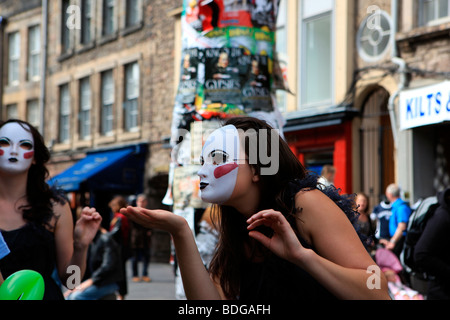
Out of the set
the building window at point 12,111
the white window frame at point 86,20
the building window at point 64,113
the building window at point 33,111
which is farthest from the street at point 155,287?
the building window at point 12,111

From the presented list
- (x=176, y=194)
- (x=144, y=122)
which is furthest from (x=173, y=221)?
(x=144, y=122)

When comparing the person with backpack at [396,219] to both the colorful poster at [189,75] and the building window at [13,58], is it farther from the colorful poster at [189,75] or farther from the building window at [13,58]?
the building window at [13,58]

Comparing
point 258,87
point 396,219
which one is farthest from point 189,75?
point 396,219

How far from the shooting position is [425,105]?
1059 centimetres

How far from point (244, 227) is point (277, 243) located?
0.49 m

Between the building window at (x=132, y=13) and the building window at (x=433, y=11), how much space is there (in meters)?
10.1

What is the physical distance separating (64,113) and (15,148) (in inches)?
802

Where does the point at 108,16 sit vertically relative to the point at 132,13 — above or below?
above

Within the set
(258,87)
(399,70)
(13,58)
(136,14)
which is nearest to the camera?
(258,87)

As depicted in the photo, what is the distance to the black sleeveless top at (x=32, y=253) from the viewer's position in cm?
339

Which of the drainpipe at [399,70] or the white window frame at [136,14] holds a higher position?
the white window frame at [136,14]

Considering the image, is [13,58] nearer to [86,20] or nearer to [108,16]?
[86,20]

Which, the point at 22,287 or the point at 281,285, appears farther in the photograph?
the point at 22,287

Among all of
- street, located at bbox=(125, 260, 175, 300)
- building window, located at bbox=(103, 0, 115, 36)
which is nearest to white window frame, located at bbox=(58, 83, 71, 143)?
building window, located at bbox=(103, 0, 115, 36)
